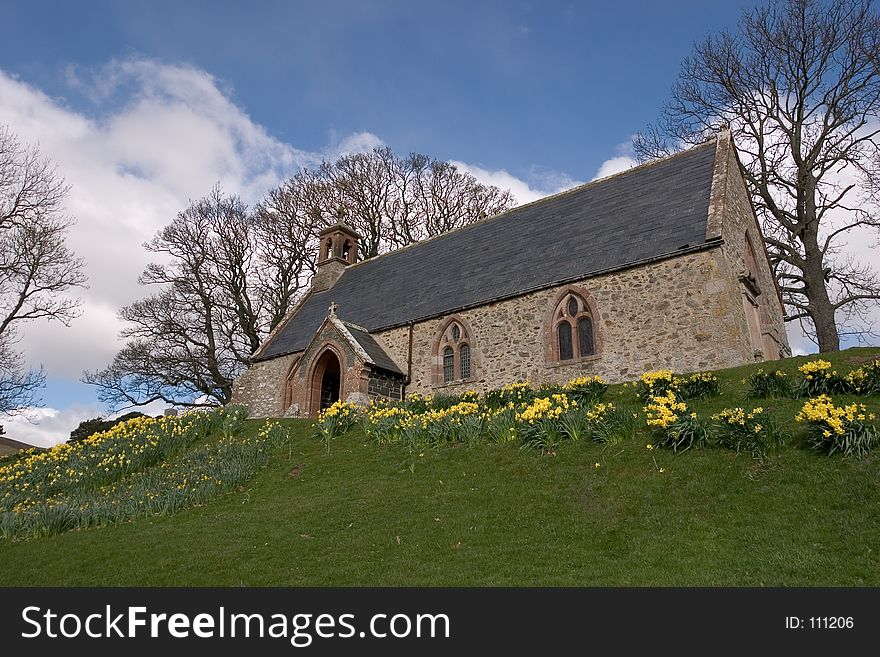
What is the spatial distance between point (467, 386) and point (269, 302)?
60.3ft

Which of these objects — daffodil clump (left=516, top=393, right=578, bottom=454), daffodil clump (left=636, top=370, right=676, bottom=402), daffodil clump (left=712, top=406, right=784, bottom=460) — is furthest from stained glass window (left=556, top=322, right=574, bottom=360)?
daffodil clump (left=712, top=406, right=784, bottom=460)

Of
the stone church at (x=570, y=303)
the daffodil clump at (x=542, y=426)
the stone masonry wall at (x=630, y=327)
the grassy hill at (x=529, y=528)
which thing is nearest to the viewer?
the grassy hill at (x=529, y=528)

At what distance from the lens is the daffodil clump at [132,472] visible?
9.77 meters

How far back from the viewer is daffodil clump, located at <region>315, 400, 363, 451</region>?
520 inches

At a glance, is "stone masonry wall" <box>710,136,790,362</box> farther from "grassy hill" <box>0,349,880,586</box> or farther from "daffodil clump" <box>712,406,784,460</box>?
"daffodil clump" <box>712,406,784,460</box>

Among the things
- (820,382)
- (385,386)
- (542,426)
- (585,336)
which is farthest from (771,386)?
(385,386)

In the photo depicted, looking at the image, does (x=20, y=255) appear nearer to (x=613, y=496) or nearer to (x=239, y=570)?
(x=239, y=570)

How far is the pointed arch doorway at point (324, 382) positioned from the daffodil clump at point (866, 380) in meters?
13.5

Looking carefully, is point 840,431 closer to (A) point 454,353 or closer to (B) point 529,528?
(B) point 529,528

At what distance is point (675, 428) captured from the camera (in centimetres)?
861

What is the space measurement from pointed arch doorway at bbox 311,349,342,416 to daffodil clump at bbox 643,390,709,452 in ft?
38.4

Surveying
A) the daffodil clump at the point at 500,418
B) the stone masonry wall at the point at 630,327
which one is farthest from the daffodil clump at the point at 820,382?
the daffodil clump at the point at 500,418

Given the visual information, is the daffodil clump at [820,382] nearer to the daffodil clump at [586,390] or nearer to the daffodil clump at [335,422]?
the daffodil clump at [586,390]
